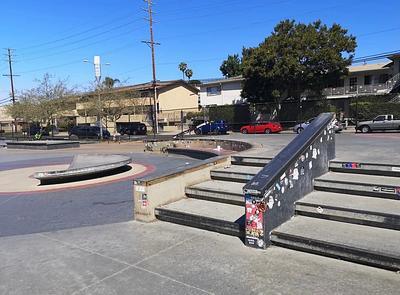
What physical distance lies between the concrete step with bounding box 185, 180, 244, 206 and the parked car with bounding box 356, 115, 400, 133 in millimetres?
24866

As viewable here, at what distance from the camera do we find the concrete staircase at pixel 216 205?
5883 mm

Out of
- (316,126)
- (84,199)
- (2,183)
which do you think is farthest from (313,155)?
(2,183)

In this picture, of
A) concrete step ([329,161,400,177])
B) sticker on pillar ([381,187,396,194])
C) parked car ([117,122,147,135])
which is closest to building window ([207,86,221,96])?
parked car ([117,122,147,135])

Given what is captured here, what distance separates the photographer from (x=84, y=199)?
909cm

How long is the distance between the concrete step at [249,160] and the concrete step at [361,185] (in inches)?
62.2

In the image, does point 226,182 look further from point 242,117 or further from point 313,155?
point 242,117

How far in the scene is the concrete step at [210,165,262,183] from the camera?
7.56m

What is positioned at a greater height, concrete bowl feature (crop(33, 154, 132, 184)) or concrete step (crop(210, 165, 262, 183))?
concrete step (crop(210, 165, 262, 183))

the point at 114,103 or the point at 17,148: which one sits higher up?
the point at 114,103

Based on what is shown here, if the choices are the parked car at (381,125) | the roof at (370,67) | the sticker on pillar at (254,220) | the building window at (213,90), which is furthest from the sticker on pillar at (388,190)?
the building window at (213,90)

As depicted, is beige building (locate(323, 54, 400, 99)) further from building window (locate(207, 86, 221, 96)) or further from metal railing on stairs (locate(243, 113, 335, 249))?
metal railing on stairs (locate(243, 113, 335, 249))

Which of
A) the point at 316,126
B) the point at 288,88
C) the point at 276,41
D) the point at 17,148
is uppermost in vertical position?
the point at 276,41

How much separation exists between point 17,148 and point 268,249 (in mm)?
29092

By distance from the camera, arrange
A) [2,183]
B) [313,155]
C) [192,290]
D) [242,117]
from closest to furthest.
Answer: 1. [192,290]
2. [313,155]
3. [2,183]
4. [242,117]
